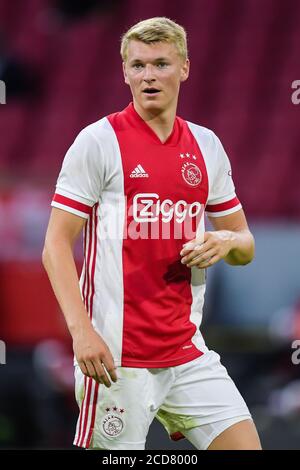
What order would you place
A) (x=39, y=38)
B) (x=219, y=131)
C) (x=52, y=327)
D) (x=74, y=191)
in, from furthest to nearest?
(x=39, y=38) < (x=219, y=131) < (x=52, y=327) < (x=74, y=191)

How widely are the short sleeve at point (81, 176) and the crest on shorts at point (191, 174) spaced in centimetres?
27

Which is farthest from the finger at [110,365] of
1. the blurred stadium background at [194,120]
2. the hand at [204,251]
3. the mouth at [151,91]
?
the blurred stadium background at [194,120]

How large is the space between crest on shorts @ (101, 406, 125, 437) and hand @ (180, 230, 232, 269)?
0.48m

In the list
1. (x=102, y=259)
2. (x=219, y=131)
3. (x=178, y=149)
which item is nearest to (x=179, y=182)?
(x=178, y=149)

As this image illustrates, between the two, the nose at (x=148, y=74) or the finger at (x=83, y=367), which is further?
the nose at (x=148, y=74)

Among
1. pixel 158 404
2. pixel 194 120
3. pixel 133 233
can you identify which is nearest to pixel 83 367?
pixel 158 404

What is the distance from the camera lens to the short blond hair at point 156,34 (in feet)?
10.2

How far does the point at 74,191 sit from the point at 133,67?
43 centimetres

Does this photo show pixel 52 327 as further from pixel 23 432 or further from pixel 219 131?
pixel 219 131

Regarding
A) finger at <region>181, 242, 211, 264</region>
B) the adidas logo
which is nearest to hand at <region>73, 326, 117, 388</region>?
finger at <region>181, 242, 211, 264</region>

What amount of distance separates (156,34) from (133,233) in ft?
1.95

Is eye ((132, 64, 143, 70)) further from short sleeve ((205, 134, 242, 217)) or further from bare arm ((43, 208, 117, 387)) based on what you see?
bare arm ((43, 208, 117, 387))

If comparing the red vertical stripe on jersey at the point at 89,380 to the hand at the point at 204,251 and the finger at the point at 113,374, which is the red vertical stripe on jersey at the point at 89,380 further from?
the hand at the point at 204,251

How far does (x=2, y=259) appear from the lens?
21.7 ft
